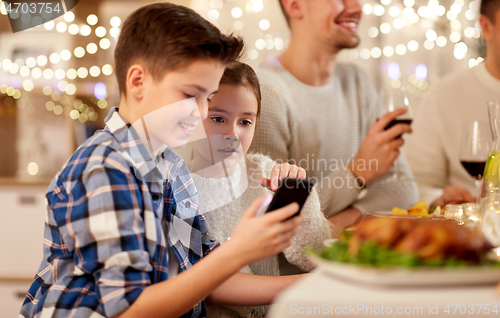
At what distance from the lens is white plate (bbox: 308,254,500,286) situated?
1.42ft

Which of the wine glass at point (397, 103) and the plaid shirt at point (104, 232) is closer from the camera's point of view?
the plaid shirt at point (104, 232)

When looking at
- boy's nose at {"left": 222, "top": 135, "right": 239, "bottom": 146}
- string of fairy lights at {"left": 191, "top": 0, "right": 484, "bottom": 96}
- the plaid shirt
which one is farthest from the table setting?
string of fairy lights at {"left": 191, "top": 0, "right": 484, "bottom": 96}

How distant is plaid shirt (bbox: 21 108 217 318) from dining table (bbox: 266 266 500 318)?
1.03ft

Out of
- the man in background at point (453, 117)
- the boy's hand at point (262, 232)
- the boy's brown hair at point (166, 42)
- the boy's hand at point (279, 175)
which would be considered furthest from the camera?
the man in background at point (453, 117)

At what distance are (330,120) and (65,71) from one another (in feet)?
5.41

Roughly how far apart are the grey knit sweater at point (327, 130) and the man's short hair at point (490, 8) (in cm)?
62

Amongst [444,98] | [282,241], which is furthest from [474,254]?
[444,98]

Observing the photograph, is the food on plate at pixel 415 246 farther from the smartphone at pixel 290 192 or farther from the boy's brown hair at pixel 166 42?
the boy's brown hair at pixel 166 42

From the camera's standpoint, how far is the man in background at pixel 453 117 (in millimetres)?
1924

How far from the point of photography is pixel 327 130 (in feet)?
5.18

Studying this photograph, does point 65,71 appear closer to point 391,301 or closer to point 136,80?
point 136,80

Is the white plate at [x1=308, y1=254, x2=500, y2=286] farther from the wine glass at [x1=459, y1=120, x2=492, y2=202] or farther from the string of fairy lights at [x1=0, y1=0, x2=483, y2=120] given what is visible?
the string of fairy lights at [x1=0, y1=0, x2=483, y2=120]

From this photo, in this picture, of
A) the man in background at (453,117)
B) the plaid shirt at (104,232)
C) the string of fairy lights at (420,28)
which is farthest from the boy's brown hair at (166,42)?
the string of fairy lights at (420,28)

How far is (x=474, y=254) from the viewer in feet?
1.55
